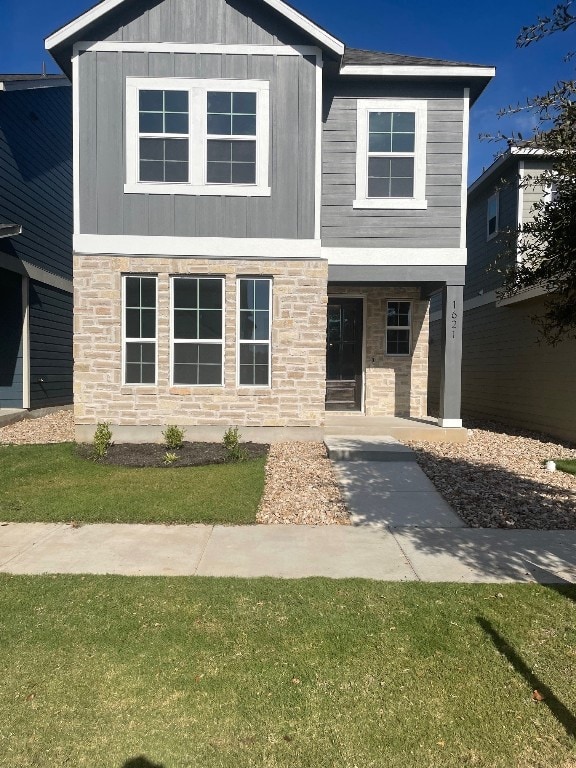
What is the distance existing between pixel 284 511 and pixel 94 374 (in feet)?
16.0

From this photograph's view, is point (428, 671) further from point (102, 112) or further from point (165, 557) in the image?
point (102, 112)

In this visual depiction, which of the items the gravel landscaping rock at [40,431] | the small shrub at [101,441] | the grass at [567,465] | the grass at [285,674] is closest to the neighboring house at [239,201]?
the small shrub at [101,441]

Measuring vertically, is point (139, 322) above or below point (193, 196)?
below

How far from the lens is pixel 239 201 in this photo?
29.2 ft

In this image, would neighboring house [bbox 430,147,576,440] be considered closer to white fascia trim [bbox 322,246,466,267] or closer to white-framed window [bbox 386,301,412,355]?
white fascia trim [bbox 322,246,466,267]

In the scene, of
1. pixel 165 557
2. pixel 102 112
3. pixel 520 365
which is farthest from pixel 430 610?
pixel 520 365

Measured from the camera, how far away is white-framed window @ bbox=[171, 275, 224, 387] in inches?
358

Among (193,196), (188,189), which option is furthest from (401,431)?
(188,189)

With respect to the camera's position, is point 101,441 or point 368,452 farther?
point 101,441

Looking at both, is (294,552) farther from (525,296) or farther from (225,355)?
(525,296)

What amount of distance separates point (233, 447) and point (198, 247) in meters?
3.48

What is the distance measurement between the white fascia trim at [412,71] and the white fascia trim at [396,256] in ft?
9.82

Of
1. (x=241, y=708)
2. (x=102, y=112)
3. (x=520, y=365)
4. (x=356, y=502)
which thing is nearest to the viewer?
(x=241, y=708)

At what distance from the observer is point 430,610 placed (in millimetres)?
3484
